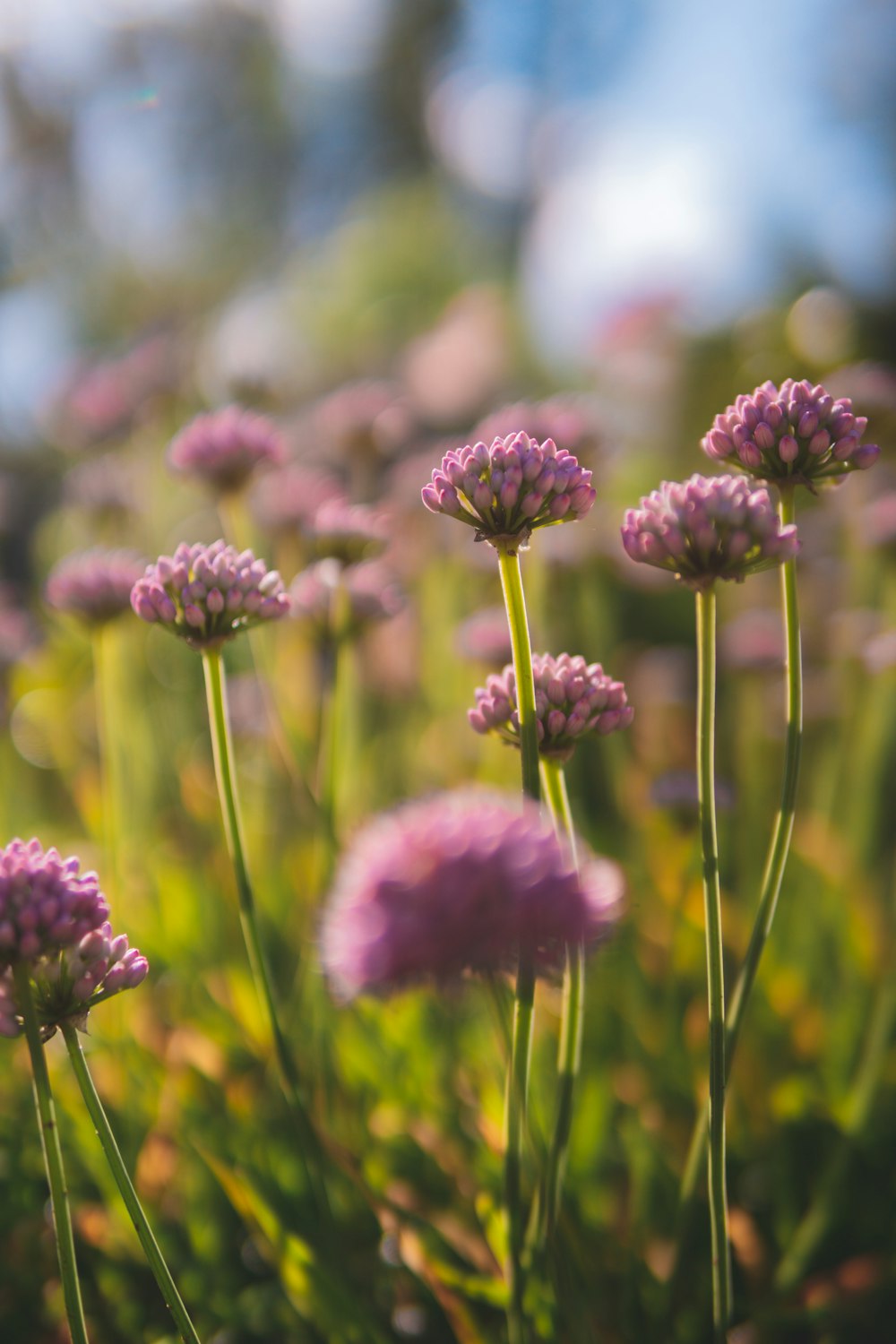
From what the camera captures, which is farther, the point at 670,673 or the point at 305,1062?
the point at 670,673

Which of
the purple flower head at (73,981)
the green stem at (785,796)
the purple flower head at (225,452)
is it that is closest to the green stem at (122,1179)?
the purple flower head at (73,981)

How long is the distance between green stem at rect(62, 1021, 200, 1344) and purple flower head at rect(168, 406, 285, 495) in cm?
91

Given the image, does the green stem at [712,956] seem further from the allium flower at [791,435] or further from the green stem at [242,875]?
the green stem at [242,875]

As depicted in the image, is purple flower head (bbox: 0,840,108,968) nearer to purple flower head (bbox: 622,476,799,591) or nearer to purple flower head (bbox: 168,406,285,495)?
purple flower head (bbox: 622,476,799,591)

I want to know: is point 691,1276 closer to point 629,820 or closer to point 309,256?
point 629,820

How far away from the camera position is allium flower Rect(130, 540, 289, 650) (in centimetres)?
91

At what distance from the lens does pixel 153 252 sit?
1055cm

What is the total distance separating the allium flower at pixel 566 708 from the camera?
83 centimetres

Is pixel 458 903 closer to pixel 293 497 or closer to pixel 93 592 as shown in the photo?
pixel 93 592

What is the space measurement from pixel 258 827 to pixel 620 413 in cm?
303

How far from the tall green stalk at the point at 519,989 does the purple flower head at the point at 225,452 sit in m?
0.77

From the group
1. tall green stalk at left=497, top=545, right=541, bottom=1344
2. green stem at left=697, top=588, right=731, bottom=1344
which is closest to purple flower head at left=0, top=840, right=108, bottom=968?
tall green stalk at left=497, top=545, right=541, bottom=1344

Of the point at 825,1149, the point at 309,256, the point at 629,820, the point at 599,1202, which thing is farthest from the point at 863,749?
the point at 309,256

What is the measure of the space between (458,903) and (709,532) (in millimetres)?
350
